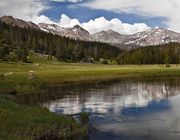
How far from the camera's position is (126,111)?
52.5 meters

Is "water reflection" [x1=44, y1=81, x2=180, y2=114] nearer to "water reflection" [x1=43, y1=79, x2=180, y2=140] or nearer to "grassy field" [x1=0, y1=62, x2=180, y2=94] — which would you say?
"water reflection" [x1=43, y1=79, x2=180, y2=140]

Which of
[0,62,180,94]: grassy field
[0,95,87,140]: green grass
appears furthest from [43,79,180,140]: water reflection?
[0,62,180,94]: grassy field

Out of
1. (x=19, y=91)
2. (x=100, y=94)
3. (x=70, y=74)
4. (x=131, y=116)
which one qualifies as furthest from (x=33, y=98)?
(x=70, y=74)

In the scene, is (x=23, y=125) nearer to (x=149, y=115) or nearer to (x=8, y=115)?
(x=8, y=115)

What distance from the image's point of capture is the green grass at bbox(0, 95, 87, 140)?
32250 mm

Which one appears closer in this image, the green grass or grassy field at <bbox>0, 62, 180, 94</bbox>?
the green grass

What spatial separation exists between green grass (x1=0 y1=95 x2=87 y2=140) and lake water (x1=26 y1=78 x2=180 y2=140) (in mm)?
2390

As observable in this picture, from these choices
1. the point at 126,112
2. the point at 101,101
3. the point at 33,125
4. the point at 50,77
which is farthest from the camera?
the point at 50,77

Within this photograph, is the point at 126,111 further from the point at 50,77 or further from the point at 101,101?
the point at 50,77

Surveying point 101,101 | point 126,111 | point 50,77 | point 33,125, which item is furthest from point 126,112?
point 50,77

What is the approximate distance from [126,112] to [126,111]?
943 mm

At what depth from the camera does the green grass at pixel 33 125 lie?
106ft

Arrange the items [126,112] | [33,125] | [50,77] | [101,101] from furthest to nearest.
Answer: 1. [50,77]
2. [101,101]
3. [126,112]
4. [33,125]

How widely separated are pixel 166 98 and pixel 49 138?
4071cm
